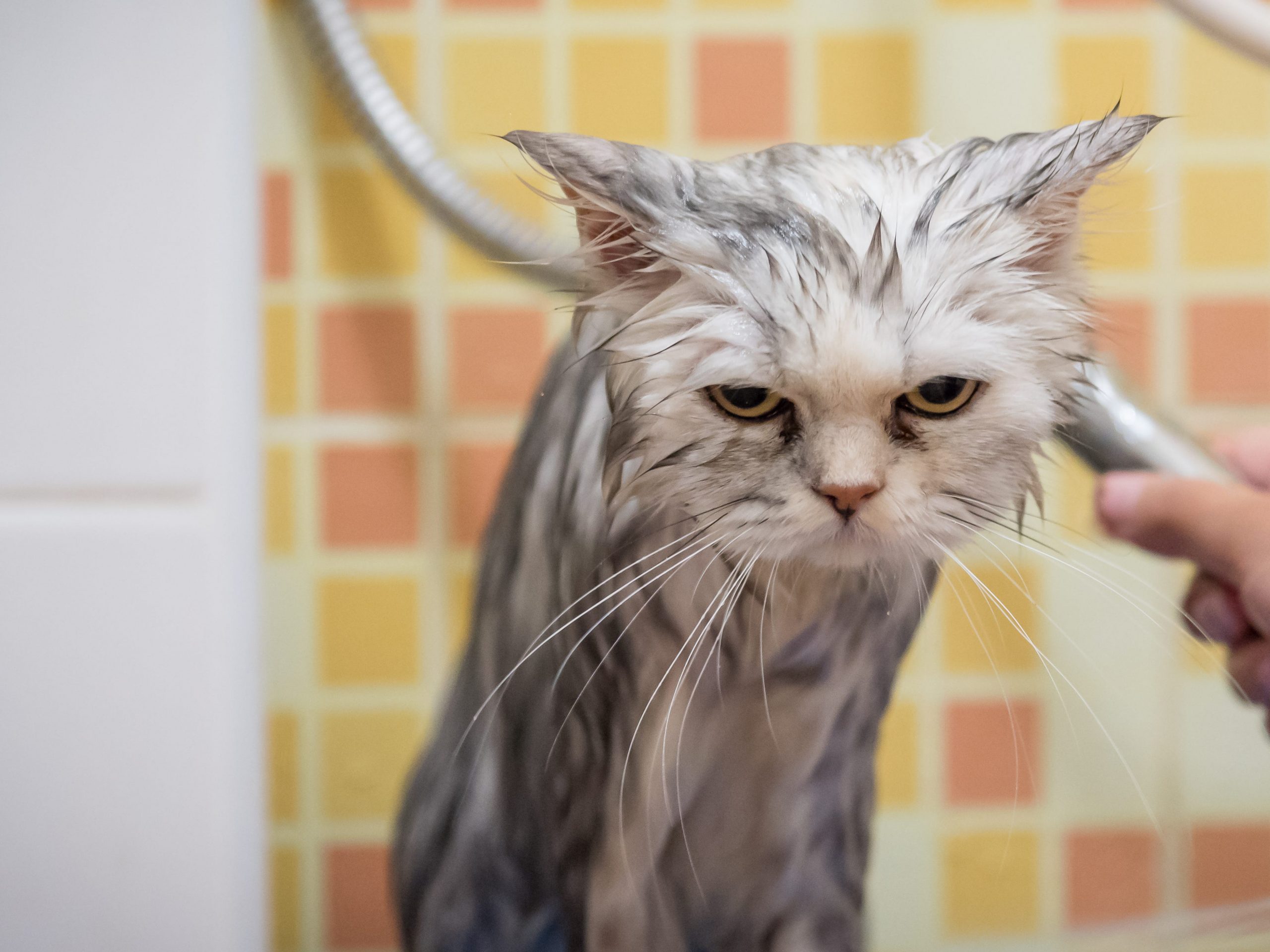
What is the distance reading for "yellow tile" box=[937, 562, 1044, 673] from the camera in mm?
225

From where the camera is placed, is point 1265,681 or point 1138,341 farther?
point 1138,341

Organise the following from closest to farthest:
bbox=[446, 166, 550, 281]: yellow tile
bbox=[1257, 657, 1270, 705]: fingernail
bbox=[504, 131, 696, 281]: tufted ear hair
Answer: bbox=[504, 131, 696, 281]: tufted ear hair, bbox=[1257, 657, 1270, 705]: fingernail, bbox=[446, 166, 550, 281]: yellow tile

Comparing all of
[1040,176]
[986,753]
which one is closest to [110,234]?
[1040,176]

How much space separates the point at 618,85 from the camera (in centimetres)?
42

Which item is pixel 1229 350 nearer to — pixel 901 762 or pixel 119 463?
pixel 901 762

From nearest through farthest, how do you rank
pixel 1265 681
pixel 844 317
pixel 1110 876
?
pixel 844 317 → pixel 1265 681 → pixel 1110 876

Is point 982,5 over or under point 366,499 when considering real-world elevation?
over

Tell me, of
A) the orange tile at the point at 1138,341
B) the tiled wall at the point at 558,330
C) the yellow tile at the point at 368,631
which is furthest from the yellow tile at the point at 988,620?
the yellow tile at the point at 368,631

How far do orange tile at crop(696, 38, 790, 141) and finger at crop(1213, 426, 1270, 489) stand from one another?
9.1 inches

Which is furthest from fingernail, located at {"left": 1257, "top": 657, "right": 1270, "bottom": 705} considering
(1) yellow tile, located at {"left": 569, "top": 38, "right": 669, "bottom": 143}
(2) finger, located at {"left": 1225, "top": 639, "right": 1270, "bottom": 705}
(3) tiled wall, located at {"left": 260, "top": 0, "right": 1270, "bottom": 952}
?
(1) yellow tile, located at {"left": 569, "top": 38, "right": 669, "bottom": 143}

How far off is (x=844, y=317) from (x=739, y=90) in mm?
308

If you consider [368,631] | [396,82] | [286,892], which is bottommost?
[286,892]

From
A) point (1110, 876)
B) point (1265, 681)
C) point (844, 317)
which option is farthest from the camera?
point (1110, 876)

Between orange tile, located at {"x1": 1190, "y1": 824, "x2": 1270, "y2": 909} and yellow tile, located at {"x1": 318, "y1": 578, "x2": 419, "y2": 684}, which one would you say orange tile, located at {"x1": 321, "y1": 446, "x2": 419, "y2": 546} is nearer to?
yellow tile, located at {"x1": 318, "y1": 578, "x2": 419, "y2": 684}
